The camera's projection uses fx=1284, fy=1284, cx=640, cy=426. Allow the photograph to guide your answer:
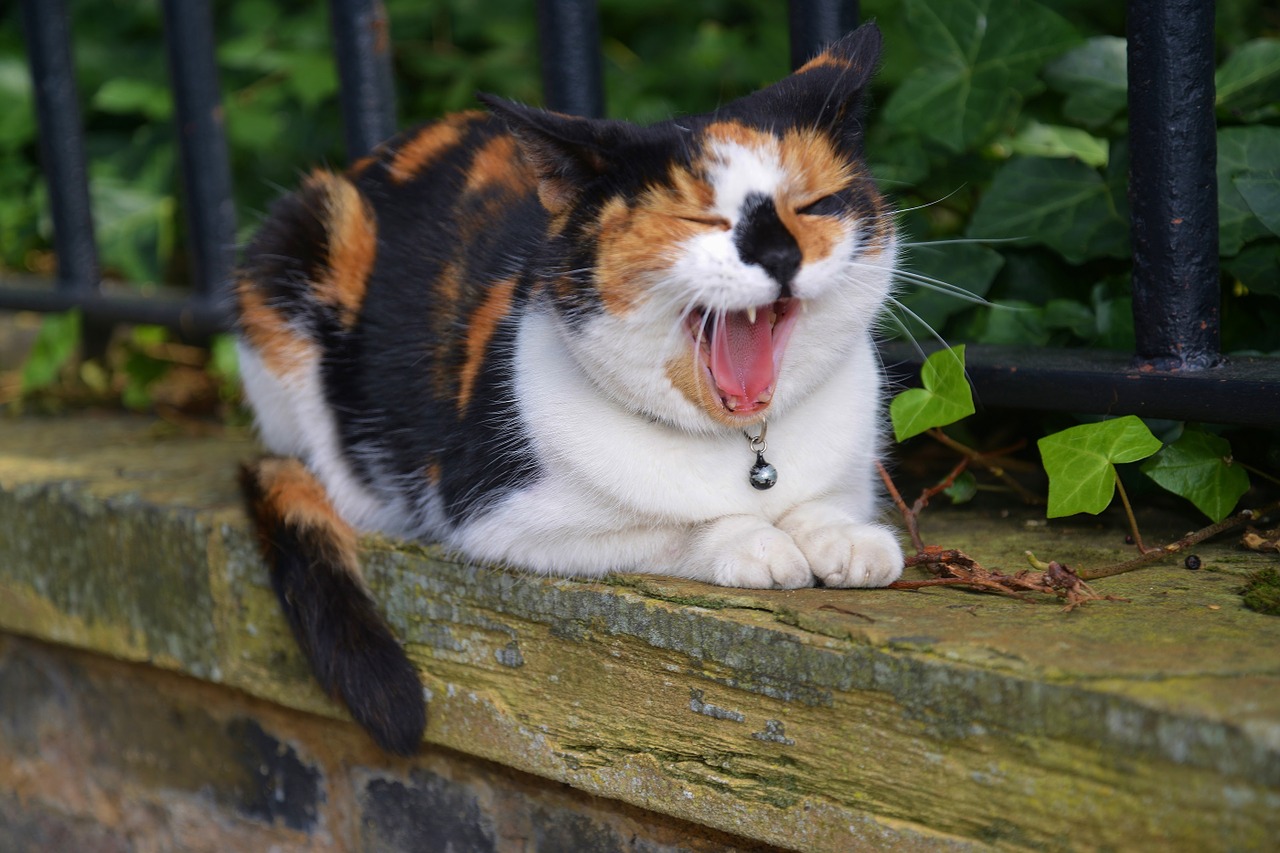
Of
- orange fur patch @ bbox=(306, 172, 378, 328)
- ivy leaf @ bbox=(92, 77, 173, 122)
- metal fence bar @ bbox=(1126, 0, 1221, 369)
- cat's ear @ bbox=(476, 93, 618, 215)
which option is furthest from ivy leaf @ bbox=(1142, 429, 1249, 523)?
ivy leaf @ bbox=(92, 77, 173, 122)

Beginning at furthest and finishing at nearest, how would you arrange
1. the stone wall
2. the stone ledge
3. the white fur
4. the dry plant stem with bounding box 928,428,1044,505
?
the dry plant stem with bounding box 928,428,1044,505, the stone wall, the white fur, the stone ledge

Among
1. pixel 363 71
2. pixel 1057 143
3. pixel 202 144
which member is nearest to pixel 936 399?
pixel 1057 143

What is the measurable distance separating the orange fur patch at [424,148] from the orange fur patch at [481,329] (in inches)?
15.3

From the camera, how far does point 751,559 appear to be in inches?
61.6

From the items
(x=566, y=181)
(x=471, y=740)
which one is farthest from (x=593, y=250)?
(x=471, y=740)

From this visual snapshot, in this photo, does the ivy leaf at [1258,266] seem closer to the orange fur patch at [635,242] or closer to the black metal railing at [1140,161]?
the black metal railing at [1140,161]

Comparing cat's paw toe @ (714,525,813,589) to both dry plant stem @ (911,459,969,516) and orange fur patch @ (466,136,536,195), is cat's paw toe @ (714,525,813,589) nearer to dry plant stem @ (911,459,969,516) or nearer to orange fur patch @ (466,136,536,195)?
dry plant stem @ (911,459,969,516)

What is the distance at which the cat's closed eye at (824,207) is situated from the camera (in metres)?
1.49

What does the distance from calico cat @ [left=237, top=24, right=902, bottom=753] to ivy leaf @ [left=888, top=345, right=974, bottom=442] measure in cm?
5

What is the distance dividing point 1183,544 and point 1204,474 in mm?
119

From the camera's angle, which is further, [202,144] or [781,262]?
[202,144]

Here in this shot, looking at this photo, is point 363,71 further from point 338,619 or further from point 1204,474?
point 1204,474

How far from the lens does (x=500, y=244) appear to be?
6.43 ft

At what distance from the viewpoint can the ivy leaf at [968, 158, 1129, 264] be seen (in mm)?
1965
